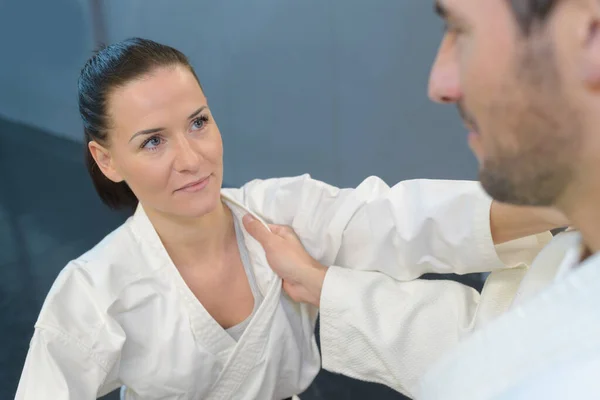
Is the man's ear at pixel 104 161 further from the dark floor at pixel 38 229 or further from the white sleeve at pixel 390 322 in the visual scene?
the dark floor at pixel 38 229

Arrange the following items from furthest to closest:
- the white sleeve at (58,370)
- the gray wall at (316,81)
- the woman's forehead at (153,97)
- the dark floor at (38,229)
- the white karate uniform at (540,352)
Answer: the gray wall at (316,81), the dark floor at (38,229), the woman's forehead at (153,97), the white sleeve at (58,370), the white karate uniform at (540,352)

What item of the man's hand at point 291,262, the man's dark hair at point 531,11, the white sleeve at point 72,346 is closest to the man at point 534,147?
the man's dark hair at point 531,11

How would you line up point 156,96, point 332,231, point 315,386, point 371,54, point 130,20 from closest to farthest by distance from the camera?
point 156,96
point 332,231
point 315,386
point 371,54
point 130,20

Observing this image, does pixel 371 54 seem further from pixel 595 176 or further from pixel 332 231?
pixel 595 176

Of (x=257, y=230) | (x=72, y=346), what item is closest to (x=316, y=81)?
(x=257, y=230)

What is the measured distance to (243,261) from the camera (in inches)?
48.4

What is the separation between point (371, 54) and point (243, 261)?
109 cm

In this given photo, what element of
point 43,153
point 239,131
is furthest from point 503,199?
point 43,153

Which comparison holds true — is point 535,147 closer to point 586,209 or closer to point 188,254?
point 586,209

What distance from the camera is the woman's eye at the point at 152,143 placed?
1065 millimetres

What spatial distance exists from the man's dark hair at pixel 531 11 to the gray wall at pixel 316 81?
1387mm

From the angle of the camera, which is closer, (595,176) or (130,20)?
(595,176)

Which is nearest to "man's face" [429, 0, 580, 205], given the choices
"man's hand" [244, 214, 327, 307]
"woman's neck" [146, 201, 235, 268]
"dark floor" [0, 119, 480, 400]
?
"man's hand" [244, 214, 327, 307]

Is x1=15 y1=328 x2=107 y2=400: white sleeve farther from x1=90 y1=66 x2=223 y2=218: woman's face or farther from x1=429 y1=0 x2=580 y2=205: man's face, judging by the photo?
x1=429 y1=0 x2=580 y2=205: man's face
